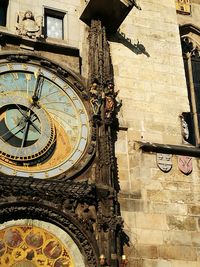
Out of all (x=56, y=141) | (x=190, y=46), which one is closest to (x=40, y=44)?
(x=56, y=141)

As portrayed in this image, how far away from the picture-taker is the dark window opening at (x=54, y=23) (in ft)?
35.6

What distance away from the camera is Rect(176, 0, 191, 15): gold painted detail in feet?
44.1

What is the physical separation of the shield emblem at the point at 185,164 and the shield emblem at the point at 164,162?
0.20 metres

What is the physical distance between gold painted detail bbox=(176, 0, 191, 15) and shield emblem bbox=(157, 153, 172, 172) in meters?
4.64

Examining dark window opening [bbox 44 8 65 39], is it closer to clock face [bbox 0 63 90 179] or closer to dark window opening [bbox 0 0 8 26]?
dark window opening [bbox 0 0 8 26]

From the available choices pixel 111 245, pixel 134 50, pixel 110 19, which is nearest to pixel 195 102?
pixel 134 50

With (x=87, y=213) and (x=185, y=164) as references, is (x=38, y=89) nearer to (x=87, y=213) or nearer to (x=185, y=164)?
(x=87, y=213)

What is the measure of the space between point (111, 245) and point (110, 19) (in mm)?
4755

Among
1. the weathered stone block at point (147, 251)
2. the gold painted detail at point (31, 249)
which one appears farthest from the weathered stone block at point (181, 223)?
the gold painted detail at point (31, 249)

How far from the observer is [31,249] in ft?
27.8

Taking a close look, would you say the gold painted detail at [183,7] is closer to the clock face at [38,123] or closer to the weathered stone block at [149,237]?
the clock face at [38,123]

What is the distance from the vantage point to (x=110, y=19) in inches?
435

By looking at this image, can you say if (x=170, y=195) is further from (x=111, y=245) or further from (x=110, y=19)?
(x=110, y=19)

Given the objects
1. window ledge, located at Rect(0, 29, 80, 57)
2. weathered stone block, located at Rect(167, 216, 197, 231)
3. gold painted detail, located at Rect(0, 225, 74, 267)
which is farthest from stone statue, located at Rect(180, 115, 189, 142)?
gold painted detail, located at Rect(0, 225, 74, 267)
